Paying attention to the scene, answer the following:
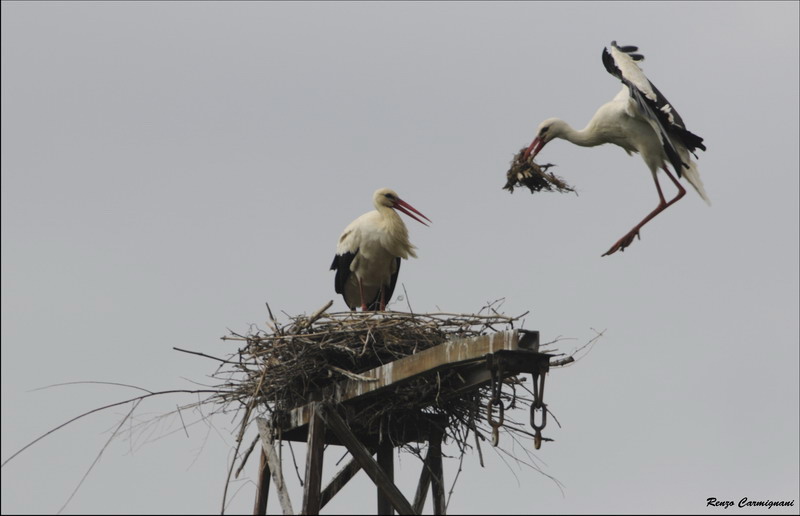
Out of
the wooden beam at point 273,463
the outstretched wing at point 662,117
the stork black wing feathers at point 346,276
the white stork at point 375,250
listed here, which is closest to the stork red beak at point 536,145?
the outstretched wing at point 662,117

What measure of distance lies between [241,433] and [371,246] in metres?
2.24

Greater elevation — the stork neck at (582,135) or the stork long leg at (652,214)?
the stork neck at (582,135)

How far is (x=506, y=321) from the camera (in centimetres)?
551

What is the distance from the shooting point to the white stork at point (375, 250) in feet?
25.6

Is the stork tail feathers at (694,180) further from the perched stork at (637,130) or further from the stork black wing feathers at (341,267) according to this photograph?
the stork black wing feathers at (341,267)

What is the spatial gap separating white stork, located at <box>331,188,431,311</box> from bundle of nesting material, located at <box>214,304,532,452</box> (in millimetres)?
1721

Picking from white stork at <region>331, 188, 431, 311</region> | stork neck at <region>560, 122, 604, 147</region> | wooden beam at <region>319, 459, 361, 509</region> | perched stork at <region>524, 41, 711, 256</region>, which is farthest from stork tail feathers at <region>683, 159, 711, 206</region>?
wooden beam at <region>319, 459, 361, 509</region>

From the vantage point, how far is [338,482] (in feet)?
19.6

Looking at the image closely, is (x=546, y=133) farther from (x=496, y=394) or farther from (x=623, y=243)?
(x=496, y=394)

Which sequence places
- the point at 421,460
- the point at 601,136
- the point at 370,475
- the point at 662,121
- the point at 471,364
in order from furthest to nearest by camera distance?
the point at 601,136 < the point at 662,121 < the point at 421,460 < the point at 370,475 < the point at 471,364

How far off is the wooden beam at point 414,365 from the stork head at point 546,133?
2.39 metres

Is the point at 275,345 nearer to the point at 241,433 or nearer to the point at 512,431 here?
the point at 241,433

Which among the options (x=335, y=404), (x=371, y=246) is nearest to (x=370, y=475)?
(x=335, y=404)

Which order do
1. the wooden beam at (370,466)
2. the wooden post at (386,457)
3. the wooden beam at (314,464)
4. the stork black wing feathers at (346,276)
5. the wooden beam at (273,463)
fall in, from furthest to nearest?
the stork black wing feathers at (346,276), the wooden post at (386,457), the wooden beam at (273,463), the wooden beam at (370,466), the wooden beam at (314,464)
